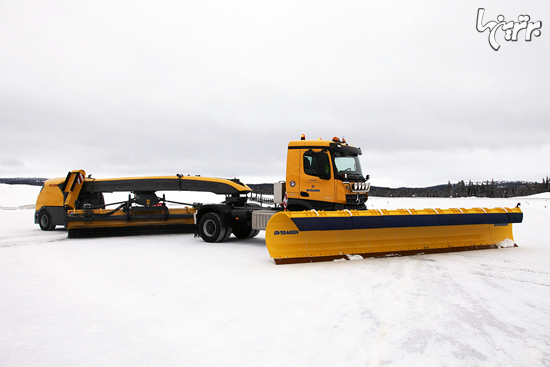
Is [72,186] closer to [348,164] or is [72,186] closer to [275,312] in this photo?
[348,164]

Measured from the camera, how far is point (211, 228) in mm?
10492

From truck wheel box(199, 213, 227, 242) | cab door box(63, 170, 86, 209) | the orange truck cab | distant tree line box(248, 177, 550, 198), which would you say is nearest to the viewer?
the orange truck cab

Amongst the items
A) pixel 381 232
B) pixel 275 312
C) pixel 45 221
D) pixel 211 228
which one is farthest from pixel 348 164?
pixel 45 221

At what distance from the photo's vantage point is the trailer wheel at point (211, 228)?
10242mm

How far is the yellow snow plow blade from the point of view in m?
7.00

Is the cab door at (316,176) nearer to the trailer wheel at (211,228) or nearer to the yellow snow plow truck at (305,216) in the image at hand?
the yellow snow plow truck at (305,216)

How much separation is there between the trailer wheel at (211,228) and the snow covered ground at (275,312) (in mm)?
2961

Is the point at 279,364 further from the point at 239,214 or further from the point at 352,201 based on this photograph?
the point at 239,214

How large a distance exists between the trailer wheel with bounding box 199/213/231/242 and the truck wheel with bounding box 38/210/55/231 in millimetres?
7433

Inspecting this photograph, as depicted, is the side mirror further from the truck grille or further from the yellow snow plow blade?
the yellow snow plow blade

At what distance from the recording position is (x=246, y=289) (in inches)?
197

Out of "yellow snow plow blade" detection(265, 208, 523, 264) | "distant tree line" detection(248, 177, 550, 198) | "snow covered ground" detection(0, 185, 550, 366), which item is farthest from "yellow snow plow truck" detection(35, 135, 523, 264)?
"distant tree line" detection(248, 177, 550, 198)

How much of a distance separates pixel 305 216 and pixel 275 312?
10.3 feet

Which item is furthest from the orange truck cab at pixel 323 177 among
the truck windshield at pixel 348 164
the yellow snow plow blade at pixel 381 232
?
the yellow snow plow blade at pixel 381 232
